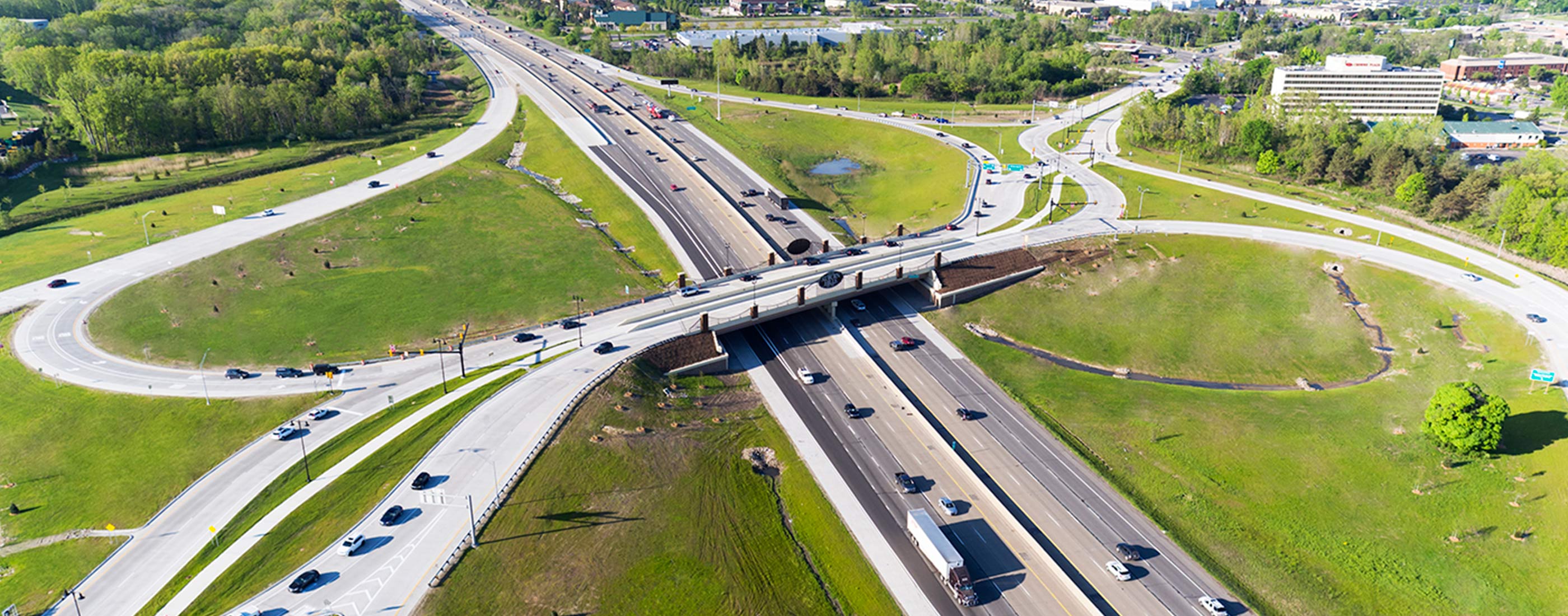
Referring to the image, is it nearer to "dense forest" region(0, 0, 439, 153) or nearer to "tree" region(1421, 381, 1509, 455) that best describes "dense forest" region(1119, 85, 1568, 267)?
"tree" region(1421, 381, 1509, 455)

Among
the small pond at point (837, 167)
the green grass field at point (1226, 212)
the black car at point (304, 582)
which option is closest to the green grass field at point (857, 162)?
the small pond at point (837, 167)

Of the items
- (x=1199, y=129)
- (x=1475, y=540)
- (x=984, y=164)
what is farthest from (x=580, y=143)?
(x=1475, y=540)

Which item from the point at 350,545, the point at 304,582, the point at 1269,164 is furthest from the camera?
the point at 1269,164

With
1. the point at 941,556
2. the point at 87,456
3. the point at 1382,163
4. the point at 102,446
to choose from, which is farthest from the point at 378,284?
the point at 1382,163

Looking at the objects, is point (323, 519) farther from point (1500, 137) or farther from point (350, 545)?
point (1500, 137)

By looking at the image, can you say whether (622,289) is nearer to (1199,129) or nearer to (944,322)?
(944,322)

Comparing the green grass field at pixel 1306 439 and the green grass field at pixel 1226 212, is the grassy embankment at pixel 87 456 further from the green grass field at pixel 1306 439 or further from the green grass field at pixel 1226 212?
the green grass field at pixel 1226 212

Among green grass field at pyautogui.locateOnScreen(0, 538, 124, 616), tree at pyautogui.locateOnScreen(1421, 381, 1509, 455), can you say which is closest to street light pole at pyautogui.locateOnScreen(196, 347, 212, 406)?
green grass field at pyautogui.locateOnScreen(0, 538, 124, 616)
